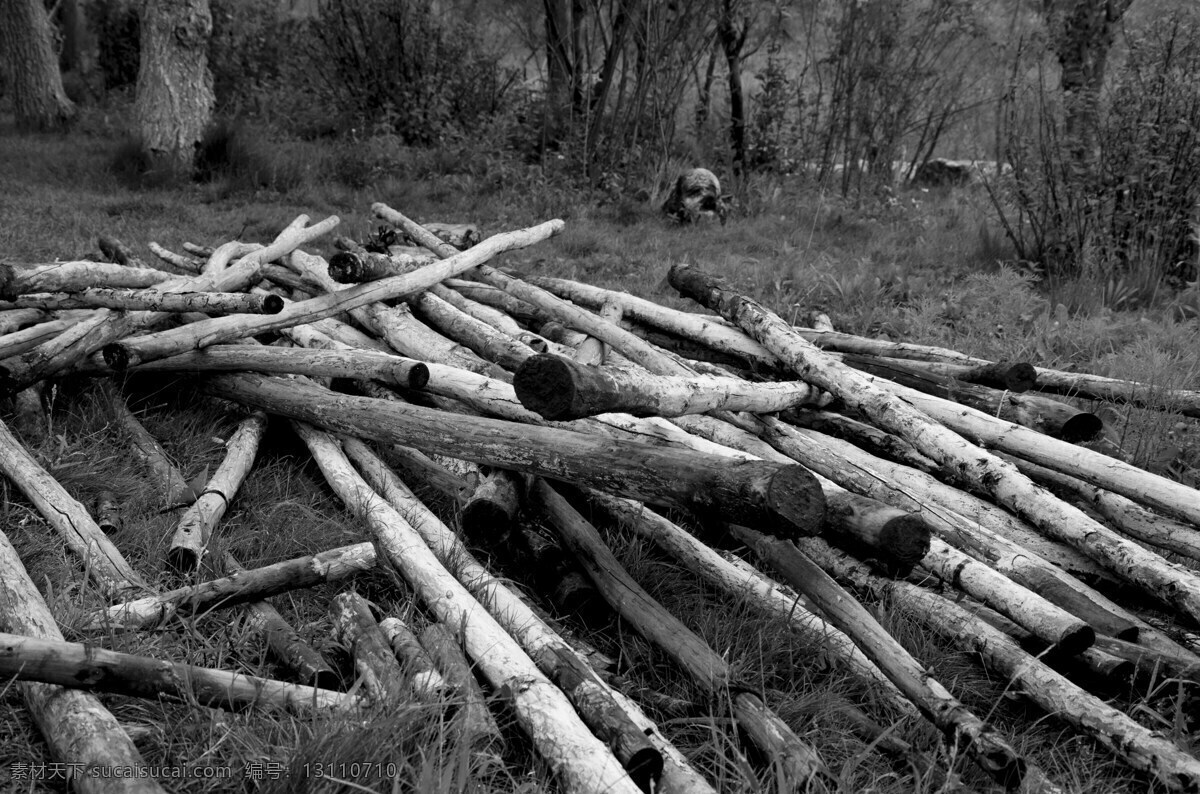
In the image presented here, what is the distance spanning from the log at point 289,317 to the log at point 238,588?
4.76 feet

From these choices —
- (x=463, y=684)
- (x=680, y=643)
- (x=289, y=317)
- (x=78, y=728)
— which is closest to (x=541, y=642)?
(x=463, y=684)

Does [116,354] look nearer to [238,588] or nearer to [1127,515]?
[238,588]

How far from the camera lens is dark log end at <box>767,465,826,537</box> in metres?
2.58

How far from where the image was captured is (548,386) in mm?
2885

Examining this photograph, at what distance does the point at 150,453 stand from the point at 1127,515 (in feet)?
13.4

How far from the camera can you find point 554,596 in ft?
10.8

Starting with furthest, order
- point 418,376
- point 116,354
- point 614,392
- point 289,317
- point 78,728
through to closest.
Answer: point 289,317, point 116,354, point 418,376, point 614,392, point 78,728

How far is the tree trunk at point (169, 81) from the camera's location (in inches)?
404

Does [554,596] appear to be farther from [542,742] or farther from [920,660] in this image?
[920,660]

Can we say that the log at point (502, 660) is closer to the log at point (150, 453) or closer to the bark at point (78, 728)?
the log at point (150, 453)

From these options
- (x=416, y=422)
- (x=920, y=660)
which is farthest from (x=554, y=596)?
(x=920, y=660)

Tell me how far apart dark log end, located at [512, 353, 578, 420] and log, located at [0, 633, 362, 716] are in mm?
1039

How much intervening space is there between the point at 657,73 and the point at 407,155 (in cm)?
327

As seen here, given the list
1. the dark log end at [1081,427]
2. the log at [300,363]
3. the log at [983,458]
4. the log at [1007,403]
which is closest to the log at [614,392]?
the log at [983,458]
